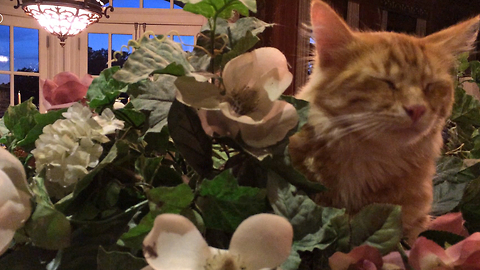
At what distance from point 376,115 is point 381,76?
0.26 feet

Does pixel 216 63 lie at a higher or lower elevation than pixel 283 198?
higher

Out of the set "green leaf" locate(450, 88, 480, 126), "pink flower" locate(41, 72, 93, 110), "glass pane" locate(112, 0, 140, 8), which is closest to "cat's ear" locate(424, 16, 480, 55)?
"green leaf" locate(450, 88, 480, 126)

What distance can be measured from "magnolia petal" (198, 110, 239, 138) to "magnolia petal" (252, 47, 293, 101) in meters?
0.04

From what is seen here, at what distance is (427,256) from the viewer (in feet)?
0.96

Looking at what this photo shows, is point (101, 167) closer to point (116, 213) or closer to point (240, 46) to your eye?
point (116, 213)

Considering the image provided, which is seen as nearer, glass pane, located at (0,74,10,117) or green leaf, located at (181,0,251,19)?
green leaf, located at (181,0,251,19)

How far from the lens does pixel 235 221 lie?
0.29 metres

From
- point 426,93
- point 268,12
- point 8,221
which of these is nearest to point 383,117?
point 426,93

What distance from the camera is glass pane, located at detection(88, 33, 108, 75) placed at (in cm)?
409

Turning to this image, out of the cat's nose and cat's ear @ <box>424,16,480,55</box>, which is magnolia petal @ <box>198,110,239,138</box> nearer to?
the cat's nose

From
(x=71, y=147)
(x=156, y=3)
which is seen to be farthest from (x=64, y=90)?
(x=156, y=3)

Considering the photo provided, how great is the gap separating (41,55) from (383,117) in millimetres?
4225

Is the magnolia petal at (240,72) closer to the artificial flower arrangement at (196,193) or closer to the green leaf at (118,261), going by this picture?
the artificial flower arrangement at (196,193)

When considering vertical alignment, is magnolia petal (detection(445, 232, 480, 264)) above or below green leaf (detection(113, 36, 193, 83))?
below
